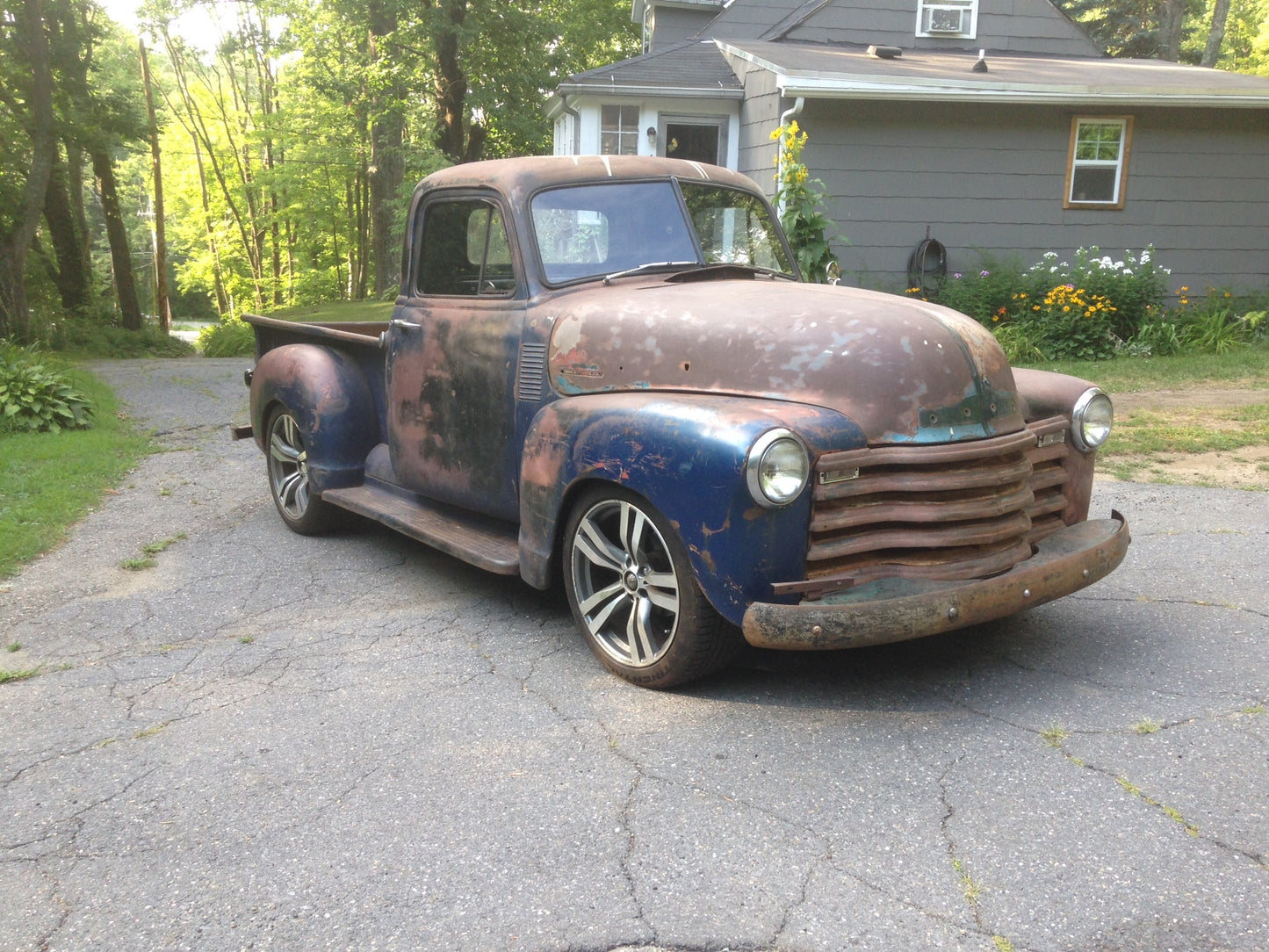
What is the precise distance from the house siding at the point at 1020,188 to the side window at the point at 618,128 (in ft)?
7.87

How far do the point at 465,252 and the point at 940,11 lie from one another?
47.8ft

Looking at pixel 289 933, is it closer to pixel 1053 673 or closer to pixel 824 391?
pixel 824 391

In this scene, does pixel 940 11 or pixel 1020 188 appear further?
pixel 940 11

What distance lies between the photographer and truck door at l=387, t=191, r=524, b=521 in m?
4.63

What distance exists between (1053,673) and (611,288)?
7.56 ft

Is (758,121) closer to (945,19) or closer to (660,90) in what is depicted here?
(660,90)

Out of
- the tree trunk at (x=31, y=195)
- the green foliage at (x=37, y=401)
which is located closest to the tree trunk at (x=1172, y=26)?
the tree trunk at (x=31, y=195)

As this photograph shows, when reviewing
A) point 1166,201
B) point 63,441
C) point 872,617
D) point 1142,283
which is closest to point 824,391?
point 872,617

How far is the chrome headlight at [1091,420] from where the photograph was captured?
4.16m

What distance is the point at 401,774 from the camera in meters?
3.29

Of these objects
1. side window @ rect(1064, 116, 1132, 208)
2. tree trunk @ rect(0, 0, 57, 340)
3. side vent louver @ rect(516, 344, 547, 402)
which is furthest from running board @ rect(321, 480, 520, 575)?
tree trunk @ rect(0, 0, 57, 340)

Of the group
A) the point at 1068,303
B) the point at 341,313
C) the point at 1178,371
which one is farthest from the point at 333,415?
the point at 1068,303

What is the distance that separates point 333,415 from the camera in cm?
571

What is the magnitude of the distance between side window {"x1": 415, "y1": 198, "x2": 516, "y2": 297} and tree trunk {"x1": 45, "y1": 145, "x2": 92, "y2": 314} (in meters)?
21.3
